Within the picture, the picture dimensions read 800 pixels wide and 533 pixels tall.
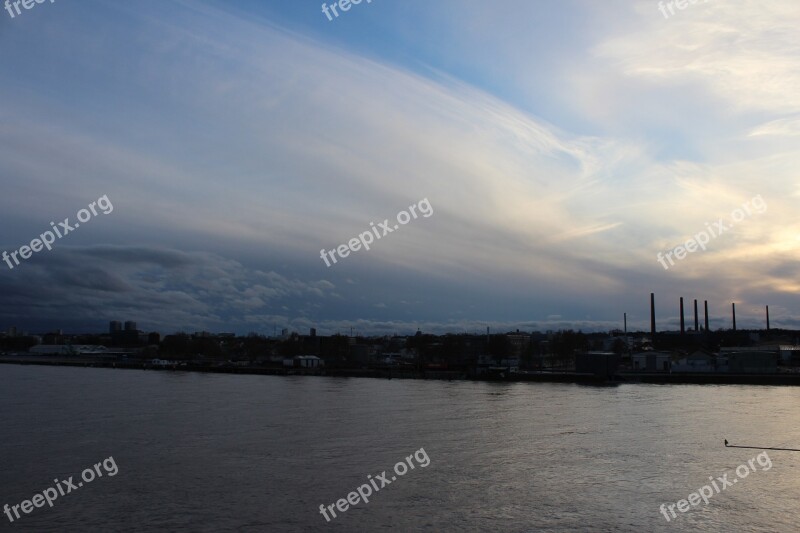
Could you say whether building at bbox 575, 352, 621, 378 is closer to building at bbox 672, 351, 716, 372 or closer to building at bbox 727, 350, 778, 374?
building at bbox 672, 351, 716, 372

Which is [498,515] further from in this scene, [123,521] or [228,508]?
[123,521]

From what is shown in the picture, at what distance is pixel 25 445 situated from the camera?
79.7 feet

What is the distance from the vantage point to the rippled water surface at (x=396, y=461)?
1562 cm

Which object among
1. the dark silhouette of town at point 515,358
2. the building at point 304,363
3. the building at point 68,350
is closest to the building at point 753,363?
the dark silhouette of town at point 515,358

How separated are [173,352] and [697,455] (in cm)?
13078

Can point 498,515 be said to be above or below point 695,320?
below

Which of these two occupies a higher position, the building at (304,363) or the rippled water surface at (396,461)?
the building at (304,363)

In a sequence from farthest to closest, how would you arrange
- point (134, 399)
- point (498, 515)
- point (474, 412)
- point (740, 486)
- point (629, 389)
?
point (629, 389) → point (134, 399) → point (474, 412) → point (740, 486) → point (498, 515)

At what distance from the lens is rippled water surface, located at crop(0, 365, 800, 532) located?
51.3 feet

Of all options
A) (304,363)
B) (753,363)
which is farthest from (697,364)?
(304,363)

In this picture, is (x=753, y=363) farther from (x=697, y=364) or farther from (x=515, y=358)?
(x=515, y=358)

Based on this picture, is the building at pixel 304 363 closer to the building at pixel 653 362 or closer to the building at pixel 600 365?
the building at pixel 600 365

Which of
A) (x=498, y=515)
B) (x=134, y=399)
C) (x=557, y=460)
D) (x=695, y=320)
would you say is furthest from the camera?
(x=695, y=320)

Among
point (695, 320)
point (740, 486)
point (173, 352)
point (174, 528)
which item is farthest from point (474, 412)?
point (173, 352)
